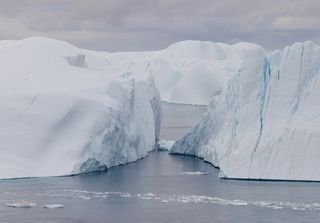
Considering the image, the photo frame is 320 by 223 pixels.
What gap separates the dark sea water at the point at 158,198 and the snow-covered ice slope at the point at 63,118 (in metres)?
0.71

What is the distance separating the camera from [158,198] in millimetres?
23547

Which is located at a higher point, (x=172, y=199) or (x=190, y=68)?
(x=190, y=68)

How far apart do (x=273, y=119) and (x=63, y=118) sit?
6596mm

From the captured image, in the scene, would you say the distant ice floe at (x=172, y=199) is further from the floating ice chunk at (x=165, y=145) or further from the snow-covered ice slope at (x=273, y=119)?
the floating ice chunk at (x=165, y=145)

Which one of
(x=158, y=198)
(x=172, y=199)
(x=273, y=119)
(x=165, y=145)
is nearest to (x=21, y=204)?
(x=158, y=198)

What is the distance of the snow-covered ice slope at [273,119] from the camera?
2564cm

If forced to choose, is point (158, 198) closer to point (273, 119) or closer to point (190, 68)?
point (273, 119)

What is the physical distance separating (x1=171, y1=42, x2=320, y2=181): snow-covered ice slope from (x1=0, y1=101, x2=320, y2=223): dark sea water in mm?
610

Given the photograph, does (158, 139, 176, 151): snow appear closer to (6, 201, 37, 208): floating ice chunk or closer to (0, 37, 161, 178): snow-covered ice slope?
(0, 37, 161, 178): snow-covered ice slope

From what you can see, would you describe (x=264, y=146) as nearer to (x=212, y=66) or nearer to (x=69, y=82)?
(x=69, y=82)

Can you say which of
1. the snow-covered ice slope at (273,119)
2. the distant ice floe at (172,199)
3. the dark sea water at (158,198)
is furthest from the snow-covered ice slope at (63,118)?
the snow-covered ice slope at (273,119)

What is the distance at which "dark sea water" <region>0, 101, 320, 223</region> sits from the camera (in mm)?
21094

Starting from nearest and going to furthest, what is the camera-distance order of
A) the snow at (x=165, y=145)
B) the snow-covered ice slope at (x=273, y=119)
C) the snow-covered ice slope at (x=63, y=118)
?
1. the snow-covered ice slope at (x=273, y=119)
2. the snow-covered ice slope at (x=63, y=118)
3. the snow at (x=165, y=145)

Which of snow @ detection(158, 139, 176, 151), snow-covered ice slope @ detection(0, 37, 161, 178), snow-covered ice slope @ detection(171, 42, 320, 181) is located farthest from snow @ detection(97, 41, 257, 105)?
snow-covered ice slope @ detection(171, 42, 320, 181)
